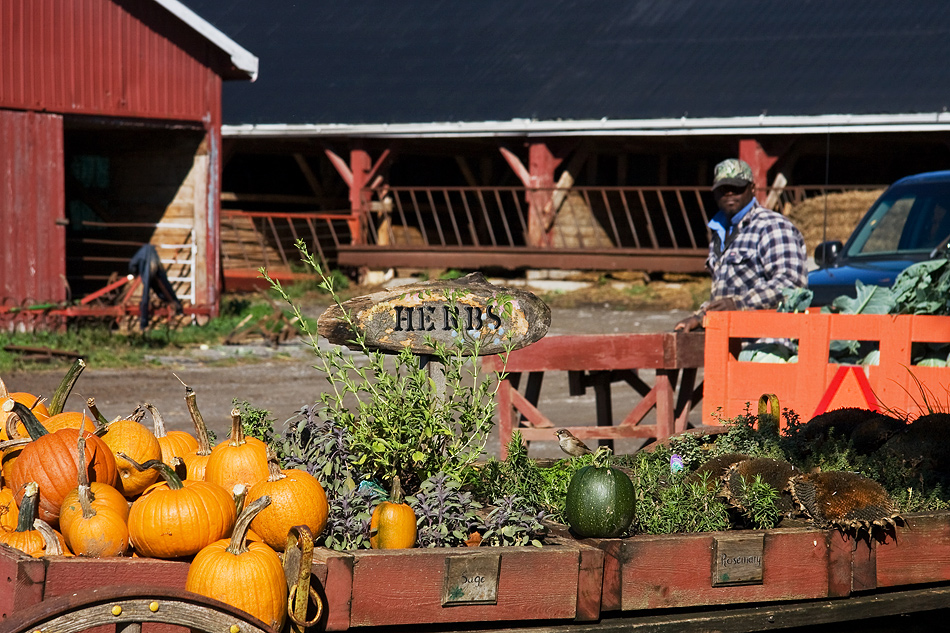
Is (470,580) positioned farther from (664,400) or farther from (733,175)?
(733,175)

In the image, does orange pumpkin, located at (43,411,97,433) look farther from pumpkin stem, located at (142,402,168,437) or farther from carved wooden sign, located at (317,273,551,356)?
carved wooden sign, located at (317,273,551,356)

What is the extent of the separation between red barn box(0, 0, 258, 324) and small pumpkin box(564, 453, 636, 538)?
11.4 m

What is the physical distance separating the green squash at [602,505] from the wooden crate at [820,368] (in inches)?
92.7

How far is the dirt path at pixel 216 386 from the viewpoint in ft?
29.4

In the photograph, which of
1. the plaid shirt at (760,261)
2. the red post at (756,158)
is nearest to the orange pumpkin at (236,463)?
the plaid shirt at (760,261)

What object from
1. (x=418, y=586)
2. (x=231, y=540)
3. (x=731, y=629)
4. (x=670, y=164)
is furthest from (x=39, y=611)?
(x=670, y=164)

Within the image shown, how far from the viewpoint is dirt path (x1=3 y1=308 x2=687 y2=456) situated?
8.97 meters

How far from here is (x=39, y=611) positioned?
2.49 metres

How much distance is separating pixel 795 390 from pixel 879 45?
15.5 meters

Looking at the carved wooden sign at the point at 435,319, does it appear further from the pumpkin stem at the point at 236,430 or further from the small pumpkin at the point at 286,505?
the small pumpkin at the point at 286,505

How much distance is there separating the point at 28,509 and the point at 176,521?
1.38 feet

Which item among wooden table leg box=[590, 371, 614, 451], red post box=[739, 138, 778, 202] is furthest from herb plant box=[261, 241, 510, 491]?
red post box=[739, 138, 778, 202]

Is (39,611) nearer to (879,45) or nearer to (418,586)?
(418,586)

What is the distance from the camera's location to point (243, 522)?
2844 millimetres
